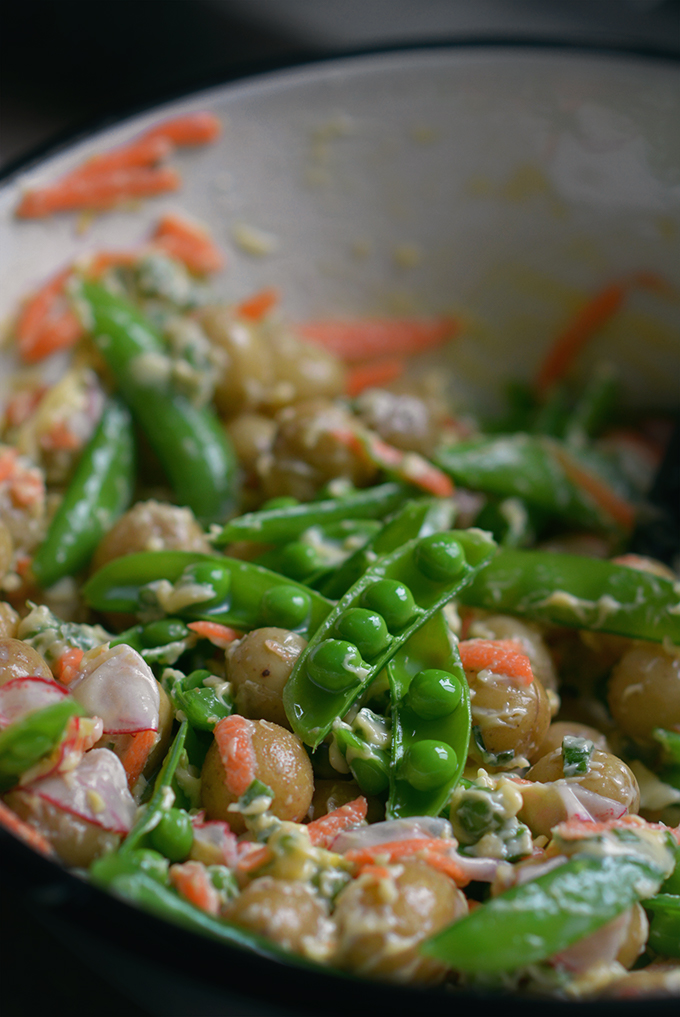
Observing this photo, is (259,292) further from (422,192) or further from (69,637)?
(69,637)

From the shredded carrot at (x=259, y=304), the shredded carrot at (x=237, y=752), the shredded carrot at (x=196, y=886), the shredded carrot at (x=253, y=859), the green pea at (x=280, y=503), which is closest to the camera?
the shredded carrot at (x=196, y=886)

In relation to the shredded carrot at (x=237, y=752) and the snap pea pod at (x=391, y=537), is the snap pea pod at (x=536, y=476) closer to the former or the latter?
the snap pea pod at (x=391, y=537)

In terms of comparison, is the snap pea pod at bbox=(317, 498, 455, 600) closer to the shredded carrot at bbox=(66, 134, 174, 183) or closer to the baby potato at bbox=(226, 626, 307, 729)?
the baby potato at bbox=(226, 626, 307, 729)

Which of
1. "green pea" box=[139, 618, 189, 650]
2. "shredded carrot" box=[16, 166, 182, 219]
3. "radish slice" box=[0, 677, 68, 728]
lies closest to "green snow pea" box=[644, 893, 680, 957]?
"green pea" box=[139, 618, 189, 650]

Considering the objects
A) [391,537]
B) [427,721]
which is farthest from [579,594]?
[427,721]

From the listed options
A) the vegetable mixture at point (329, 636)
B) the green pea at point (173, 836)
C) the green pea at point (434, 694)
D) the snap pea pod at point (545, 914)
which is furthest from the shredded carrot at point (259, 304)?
the snap pea pod at point (545, 914)
